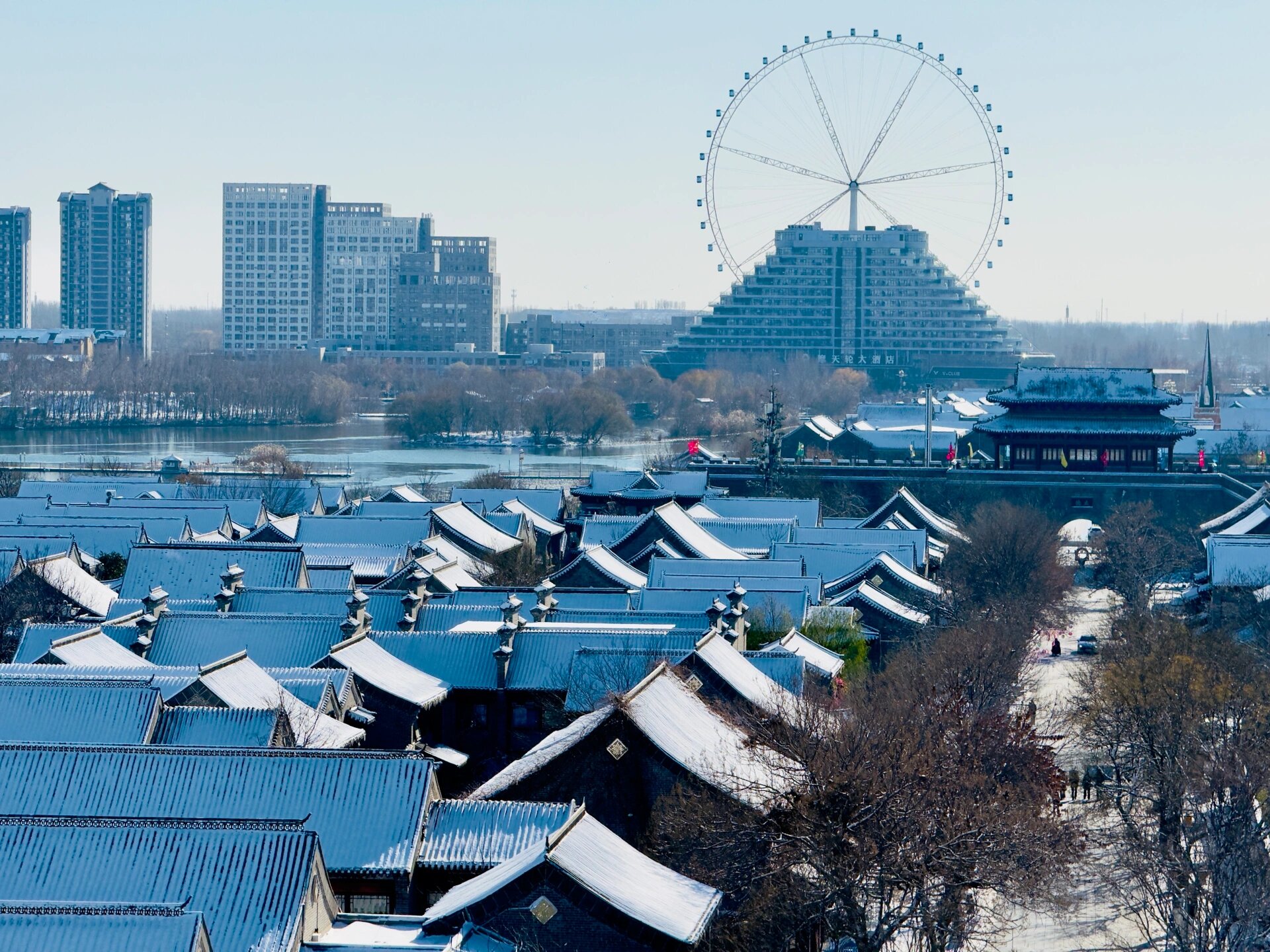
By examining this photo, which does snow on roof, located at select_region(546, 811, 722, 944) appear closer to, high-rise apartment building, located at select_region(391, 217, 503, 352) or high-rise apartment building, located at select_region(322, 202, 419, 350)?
high-rise apartment building, located at select_region(391, 217, 503, 352)

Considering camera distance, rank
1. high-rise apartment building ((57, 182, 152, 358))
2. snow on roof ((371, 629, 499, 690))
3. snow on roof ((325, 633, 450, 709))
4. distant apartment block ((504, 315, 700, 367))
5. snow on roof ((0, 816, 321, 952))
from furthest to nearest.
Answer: distant apartment block ((504, 315, 700, 367)) → high-rise apartment building ((57, 182, 152, 358)) → snow on roof ((371, 629, 499, 690)) → snow on roof ((325, 633, 450, 709)) → snow on roof ((0, 816, 321, 952))

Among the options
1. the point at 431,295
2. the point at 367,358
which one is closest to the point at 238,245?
the point at 431,295

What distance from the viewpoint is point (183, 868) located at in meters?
15.8

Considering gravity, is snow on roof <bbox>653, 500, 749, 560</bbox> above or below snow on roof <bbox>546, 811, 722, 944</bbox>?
above

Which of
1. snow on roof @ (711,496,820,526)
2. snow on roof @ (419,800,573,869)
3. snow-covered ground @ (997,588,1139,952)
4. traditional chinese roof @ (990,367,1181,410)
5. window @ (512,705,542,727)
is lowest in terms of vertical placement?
snow-covered ground @ (997,588,1139,952)

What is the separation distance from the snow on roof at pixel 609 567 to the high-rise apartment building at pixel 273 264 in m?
157

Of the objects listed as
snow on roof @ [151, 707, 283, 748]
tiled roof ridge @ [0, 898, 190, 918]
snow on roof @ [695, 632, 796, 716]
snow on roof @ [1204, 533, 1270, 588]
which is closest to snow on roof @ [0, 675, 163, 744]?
snow on roof @ [151, 707, 283, 748]

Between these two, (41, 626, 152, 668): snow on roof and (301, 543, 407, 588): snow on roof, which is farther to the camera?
(301, 543, 407, 588): snow on roof

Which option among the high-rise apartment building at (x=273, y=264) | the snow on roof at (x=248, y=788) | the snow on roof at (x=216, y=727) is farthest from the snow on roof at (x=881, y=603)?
the high-rise apartment building at (x=273, y=264)

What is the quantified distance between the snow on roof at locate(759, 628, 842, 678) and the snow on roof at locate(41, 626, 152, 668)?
8191 millimetres

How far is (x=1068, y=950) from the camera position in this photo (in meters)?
20.3

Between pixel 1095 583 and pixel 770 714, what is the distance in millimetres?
29332

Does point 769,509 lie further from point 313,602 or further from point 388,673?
point 388,673

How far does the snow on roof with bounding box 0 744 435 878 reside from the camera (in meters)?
17.8
